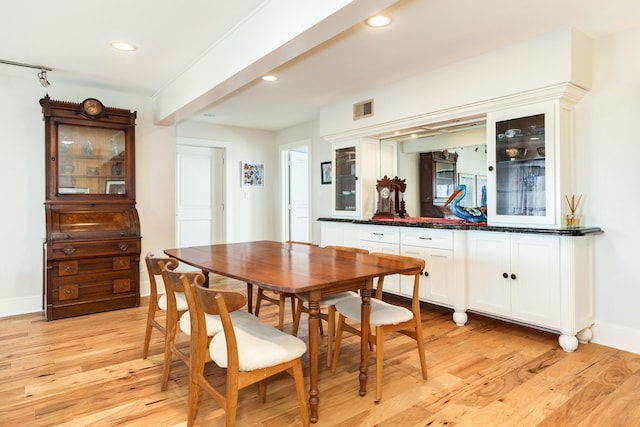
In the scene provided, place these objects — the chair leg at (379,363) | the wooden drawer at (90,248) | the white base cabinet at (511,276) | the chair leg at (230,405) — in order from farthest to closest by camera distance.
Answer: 1. the wooden drawer at (90,248)
2. the white base cabinet at (511,276)
3. the chair leg at (379,363)
4. the chair leg at (230,405)

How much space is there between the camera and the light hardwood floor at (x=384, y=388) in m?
1.94

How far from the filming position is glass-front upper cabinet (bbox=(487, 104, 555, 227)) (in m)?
2.87

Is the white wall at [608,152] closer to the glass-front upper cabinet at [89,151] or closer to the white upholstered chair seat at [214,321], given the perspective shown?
the white upholstered chair seat at [214,321]

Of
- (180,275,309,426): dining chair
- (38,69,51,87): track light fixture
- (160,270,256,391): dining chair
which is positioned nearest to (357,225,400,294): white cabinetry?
(160,270,256,391): dining chair

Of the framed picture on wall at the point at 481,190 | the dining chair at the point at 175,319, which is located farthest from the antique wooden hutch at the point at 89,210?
the framed picture on wall at the point at 481,190

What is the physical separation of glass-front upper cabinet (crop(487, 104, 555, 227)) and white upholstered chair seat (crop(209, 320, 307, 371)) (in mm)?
2169

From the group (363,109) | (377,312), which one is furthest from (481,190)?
(377,312)

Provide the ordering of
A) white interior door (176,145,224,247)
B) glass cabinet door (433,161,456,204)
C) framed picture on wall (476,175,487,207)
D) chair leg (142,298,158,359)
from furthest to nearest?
white interior door (176,145,224,247) < glass cabinet door (433,161,456,204) < framed picture on wall (476,175,487,207) < chair leg (142,298,158,359)

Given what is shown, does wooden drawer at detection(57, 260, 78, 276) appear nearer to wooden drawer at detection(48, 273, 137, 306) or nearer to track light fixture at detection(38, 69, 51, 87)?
wooden drawer at detection(48, 273, 137, 306)

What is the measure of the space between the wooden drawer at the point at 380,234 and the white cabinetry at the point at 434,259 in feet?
0.41

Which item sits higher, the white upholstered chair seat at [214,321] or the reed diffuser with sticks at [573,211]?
the reed diffuser with sticks at [573,211]

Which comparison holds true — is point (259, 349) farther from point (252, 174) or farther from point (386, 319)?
point (252, 174)

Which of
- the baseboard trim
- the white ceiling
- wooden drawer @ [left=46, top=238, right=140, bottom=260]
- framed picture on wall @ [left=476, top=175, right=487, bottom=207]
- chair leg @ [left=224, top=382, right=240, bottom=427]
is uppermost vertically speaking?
the white ceiling

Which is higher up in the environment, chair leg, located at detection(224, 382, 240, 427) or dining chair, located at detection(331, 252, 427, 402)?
dining chair, located at detection(331, 252, 427, 402)
